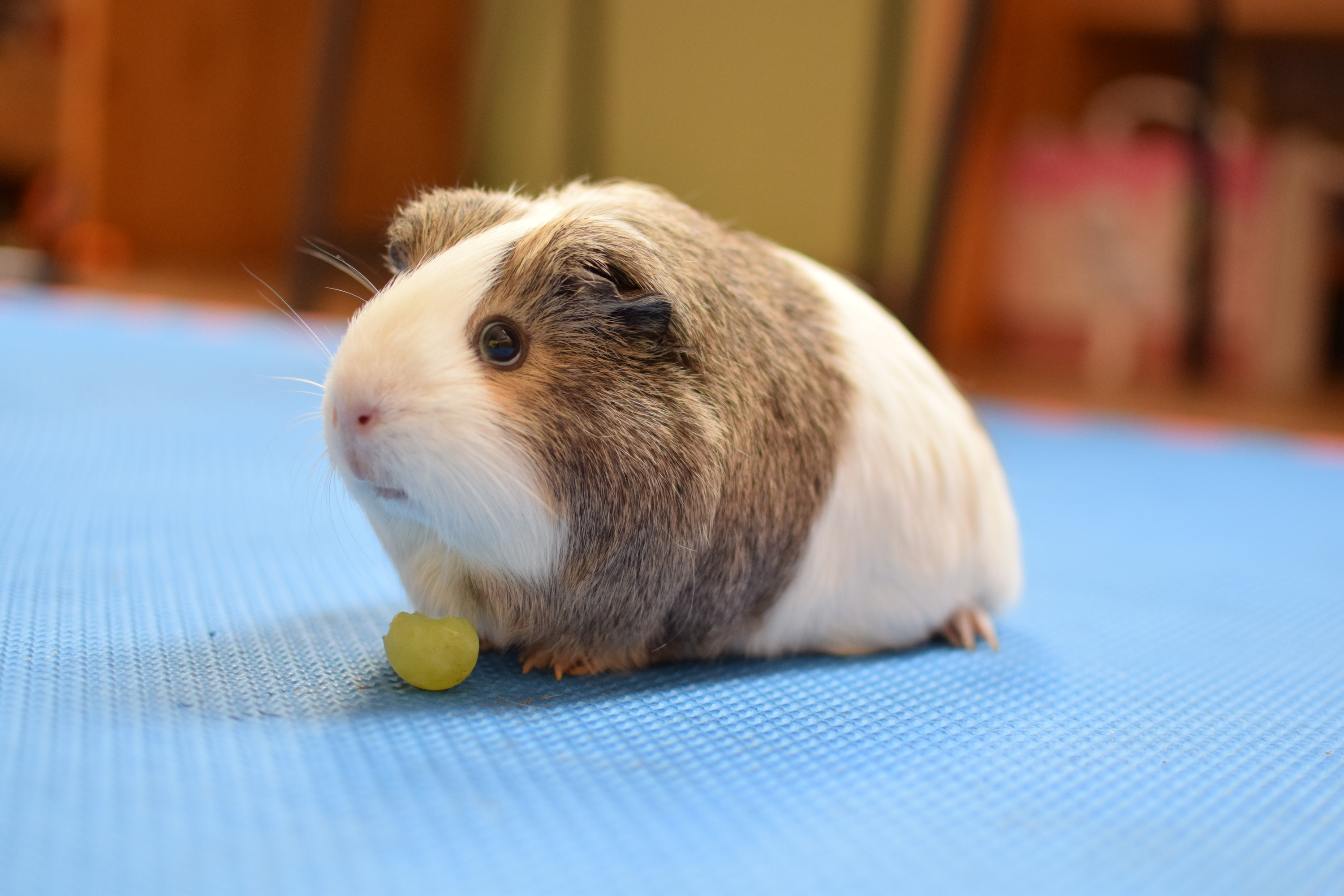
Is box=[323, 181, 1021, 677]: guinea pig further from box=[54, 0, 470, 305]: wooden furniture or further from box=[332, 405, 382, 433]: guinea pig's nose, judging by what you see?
box=[54, 0, 470, 305]: wooden furniture

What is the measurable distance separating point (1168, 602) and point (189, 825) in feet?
5.25

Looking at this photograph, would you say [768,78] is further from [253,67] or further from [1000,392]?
[253,67]

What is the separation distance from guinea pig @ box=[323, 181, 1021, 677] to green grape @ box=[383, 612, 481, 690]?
0.05 meters

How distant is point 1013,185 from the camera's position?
5746 millimetres

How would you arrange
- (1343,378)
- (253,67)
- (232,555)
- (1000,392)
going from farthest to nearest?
(253,67), (1343,378), (1000,392), (232,555)

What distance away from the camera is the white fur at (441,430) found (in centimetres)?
106

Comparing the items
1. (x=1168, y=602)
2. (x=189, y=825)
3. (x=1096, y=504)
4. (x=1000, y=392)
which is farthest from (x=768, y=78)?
(x=189, y=825)

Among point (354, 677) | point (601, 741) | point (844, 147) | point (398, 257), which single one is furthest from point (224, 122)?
point (601, 741)

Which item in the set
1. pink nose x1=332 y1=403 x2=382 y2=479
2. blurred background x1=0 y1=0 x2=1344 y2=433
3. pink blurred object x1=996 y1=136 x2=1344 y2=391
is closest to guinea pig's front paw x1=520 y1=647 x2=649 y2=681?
pink nose x1=332 y1=403 x2=382 y2=479

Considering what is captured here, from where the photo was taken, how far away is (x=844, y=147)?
5.28 meters

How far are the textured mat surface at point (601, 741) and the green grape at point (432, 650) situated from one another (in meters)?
0.03

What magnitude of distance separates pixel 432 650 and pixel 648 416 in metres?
0.34

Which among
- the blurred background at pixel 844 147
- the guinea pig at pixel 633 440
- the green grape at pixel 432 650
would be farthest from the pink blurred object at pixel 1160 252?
the green grape at pixel 432 650

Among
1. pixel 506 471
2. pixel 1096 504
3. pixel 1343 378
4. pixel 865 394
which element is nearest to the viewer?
pixel 506 471
